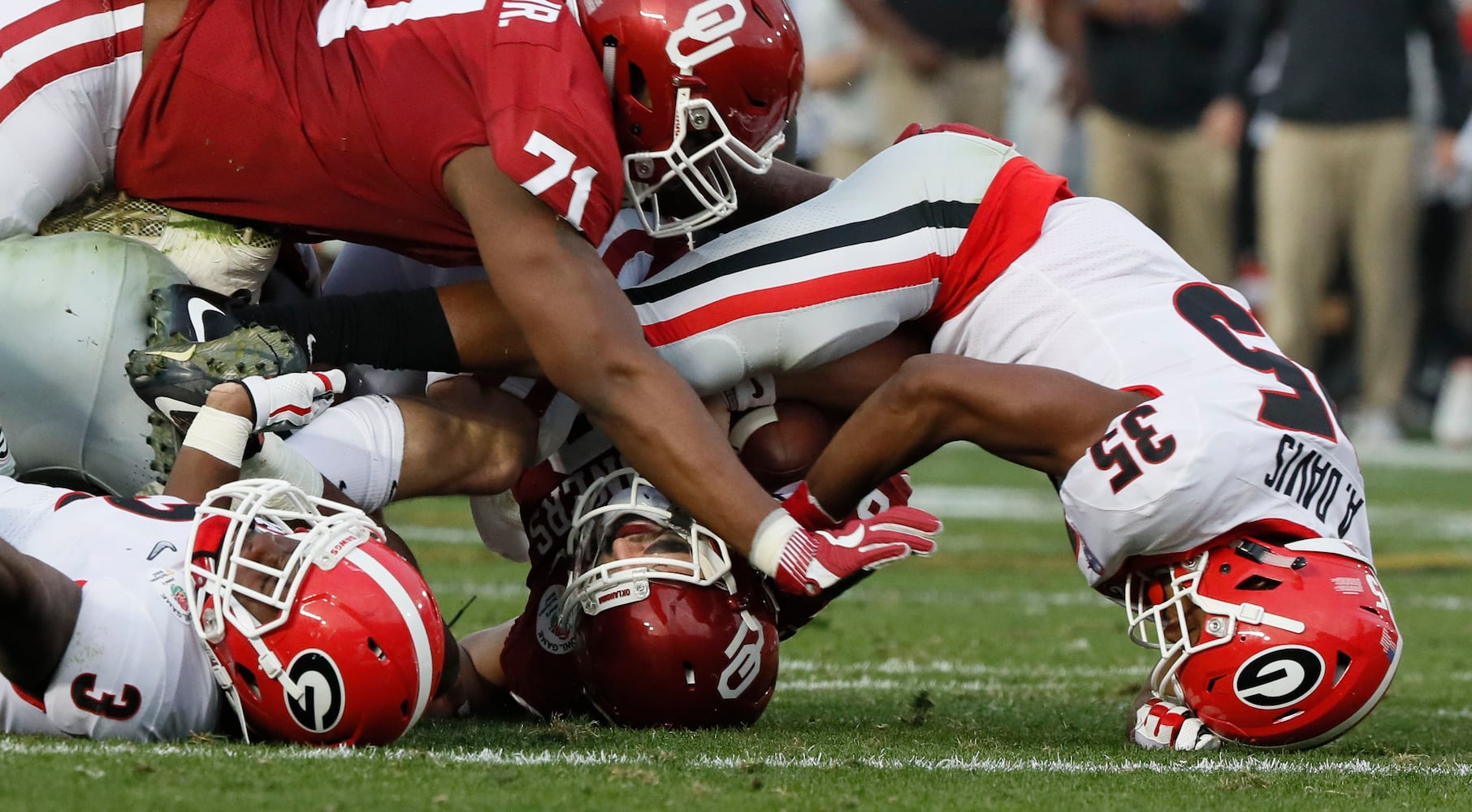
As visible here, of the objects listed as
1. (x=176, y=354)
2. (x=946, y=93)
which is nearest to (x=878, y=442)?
(x=176, y=354)

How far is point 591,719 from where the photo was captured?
3682 mm

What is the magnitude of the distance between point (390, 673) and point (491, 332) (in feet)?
3.17

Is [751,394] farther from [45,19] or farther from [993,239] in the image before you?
[45,19]

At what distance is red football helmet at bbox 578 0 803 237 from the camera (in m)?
3.69

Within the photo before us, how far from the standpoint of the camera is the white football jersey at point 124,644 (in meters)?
2.94

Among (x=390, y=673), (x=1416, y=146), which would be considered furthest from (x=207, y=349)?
(x=1416, y=146)

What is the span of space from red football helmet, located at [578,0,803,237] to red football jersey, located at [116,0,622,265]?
0.35 feet

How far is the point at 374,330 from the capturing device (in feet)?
12.4

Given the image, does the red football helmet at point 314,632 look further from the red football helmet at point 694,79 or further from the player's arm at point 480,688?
the red football helmet at point 694,79

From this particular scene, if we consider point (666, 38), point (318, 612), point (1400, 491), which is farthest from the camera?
point (1400, 491)

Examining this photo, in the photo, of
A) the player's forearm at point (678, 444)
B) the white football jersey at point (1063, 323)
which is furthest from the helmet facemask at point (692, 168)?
the player's forearm at point (678, 444)

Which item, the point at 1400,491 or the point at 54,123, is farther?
the point at 1400,491

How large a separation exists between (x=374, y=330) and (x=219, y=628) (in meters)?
0.94

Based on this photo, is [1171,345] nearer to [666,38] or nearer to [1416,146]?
[666,38]
